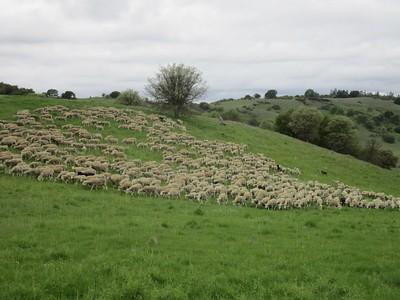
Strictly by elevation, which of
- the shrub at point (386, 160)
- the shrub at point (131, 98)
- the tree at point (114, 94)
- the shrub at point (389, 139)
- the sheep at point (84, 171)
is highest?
the tree at point (114, 94)

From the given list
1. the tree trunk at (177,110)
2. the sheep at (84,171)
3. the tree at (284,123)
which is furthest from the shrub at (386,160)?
the sheep at (84,171)

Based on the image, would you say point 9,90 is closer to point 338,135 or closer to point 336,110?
point 338,135

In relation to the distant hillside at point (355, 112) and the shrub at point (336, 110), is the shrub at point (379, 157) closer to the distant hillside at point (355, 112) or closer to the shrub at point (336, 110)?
the distant hillside at point (355, 112)

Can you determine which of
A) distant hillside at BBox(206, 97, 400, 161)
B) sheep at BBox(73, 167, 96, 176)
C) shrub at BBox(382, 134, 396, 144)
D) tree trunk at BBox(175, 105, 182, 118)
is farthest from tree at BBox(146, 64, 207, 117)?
shrub at BBox(382, 134, 396, 144)

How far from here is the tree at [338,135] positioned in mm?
87562

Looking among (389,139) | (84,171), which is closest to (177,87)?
(84,171)

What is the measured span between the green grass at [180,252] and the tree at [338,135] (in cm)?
6566

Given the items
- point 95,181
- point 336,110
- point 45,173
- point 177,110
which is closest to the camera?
point 95,181

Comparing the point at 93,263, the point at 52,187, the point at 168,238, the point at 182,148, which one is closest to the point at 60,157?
the point at 52,187

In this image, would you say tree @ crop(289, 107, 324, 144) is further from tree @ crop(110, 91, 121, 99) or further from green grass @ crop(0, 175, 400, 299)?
green grass @ crop(0, 175, 400, 299)

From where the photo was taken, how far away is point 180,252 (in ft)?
47.8

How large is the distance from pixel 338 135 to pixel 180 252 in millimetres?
77944

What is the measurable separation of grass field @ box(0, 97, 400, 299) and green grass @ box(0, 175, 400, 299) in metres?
0.04

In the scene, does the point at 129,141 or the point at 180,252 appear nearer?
the point at 180,252
